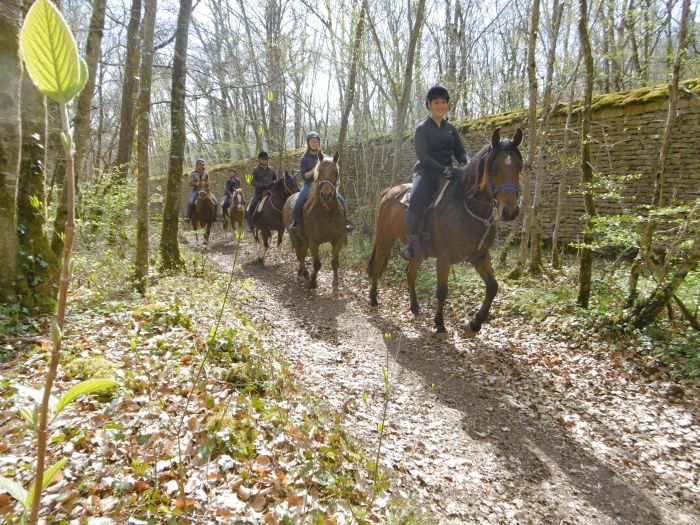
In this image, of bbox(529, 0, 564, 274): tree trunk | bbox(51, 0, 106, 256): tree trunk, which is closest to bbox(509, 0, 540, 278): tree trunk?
bbox(529, 0, 564, 274): tree trunk

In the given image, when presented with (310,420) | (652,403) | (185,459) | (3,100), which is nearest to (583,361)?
(652,403)

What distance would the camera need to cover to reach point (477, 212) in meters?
5.79

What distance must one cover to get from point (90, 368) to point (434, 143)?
18.0 feet

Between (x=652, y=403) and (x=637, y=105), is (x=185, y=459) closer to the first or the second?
(x=652, y=403)

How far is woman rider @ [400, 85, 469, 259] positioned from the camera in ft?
20.4

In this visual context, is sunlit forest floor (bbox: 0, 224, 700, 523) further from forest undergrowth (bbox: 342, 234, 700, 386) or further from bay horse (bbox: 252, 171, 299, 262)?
bay horse (bbox: 252, 171, 299, 262)

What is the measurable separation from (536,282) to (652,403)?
415 cm

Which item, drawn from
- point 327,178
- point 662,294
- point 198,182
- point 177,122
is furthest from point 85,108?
point 662,294

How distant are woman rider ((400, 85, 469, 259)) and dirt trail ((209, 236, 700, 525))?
1.82 meters

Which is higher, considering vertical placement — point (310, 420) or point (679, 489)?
point (310, 420)

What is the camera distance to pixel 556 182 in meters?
12.3

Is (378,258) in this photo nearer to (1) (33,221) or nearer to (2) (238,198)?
(1) (33,221)

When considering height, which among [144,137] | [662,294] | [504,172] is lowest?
[662,294]

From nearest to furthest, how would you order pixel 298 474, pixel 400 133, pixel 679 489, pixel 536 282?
1. pixel 298 474
2. pixel 679 489
3. pixel 536 282
4. pixel 400 133
